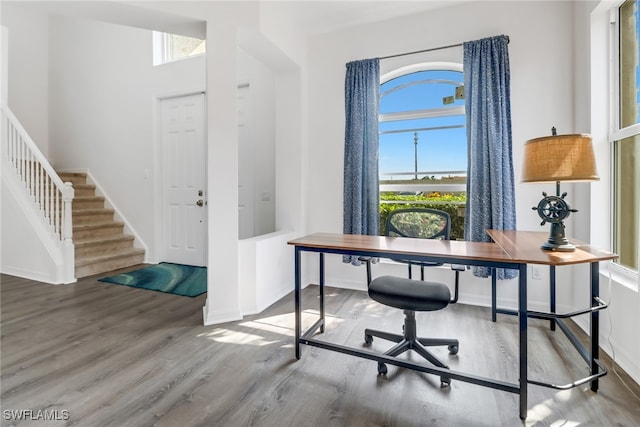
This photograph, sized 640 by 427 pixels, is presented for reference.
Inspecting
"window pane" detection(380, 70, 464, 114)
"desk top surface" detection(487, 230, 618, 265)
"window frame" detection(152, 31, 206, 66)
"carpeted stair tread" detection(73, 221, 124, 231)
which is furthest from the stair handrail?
"desk top surface" detection(487, 230, 618, 265)

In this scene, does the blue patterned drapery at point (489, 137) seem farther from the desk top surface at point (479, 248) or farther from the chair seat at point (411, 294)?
the chair seat at point (411, 294)

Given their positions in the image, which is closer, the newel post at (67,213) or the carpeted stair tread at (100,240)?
the newel post at (67,213)

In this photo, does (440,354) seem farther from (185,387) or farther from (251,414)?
(185,387)

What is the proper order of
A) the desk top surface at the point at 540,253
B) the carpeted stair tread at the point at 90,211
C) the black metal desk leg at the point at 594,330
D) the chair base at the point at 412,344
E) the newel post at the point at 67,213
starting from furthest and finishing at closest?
1. the carpeted stair tread at the point at 90,211
2. the newel post at the point at 67,213
3. the chair base at the point at 412,344
4. the black metal desk leg at the point at 594,330
5. the desk top surface at the point at 540,253

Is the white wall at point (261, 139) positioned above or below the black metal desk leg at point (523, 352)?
above

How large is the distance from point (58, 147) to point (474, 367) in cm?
678

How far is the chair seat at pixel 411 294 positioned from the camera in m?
1.65

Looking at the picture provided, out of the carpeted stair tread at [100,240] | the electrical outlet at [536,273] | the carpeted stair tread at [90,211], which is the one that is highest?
the carpeted stair tread at [90,211]

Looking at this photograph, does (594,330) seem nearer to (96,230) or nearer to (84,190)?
(96,230)

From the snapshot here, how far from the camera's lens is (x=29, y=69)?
504 centimetres

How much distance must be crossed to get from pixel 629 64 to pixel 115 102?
19.3 feet

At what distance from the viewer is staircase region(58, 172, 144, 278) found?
3916mm

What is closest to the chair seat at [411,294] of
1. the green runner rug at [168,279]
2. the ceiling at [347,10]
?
the green runner rug at [168,279]

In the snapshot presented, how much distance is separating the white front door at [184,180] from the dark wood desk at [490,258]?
269 centimetres
